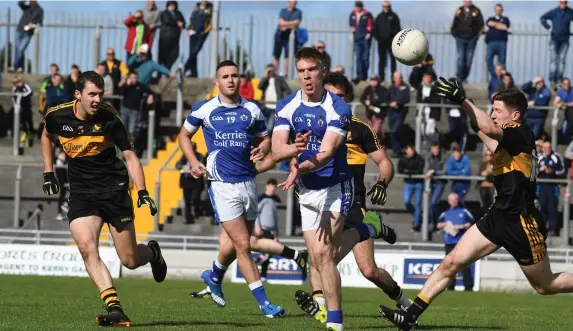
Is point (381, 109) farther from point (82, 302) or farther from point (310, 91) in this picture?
point (310, 91)

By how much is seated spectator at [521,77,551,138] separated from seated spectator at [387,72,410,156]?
259 cm

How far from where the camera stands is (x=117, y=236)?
12.0 m

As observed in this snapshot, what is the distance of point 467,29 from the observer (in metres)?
28.0

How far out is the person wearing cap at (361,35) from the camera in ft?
94.6

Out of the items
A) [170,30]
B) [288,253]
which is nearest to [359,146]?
[288,253]

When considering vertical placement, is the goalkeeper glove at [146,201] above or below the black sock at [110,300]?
above

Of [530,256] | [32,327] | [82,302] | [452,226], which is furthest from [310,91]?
[452,226]

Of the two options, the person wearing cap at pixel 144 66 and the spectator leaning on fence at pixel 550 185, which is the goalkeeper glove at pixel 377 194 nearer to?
the spectator leaning on fence at pixel 550 185

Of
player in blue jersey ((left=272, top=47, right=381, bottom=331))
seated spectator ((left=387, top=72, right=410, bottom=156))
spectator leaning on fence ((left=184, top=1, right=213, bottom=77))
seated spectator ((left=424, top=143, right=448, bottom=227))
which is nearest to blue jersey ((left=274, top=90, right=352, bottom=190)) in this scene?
player in blue jersey ((left=272, top=47, right=381, bottom=331))

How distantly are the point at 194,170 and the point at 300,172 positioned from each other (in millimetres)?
2776

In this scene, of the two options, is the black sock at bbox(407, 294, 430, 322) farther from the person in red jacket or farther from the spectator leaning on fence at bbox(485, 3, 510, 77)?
the person in red jacket

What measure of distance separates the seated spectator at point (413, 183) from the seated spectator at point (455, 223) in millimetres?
1937

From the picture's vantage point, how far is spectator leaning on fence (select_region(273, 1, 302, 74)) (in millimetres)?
29594

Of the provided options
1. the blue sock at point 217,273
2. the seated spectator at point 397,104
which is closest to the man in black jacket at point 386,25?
the seated spectator at point 397,104
